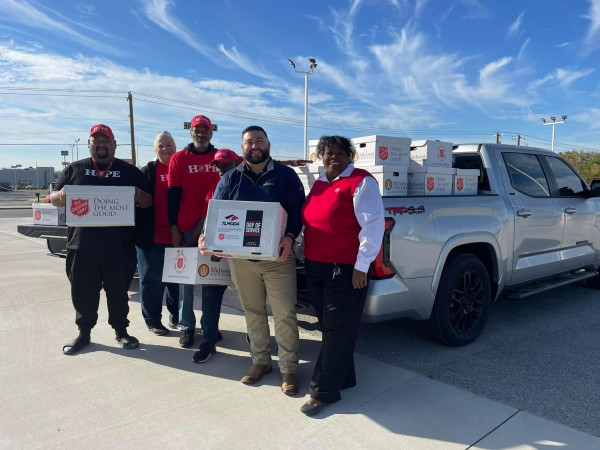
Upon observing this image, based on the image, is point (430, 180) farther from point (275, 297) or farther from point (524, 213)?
point (275, 297)

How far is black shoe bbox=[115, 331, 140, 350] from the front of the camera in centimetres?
405

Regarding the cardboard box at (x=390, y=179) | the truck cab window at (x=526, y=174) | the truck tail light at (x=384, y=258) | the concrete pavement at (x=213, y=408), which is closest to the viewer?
the concrete pavement at (x=213, y=408)

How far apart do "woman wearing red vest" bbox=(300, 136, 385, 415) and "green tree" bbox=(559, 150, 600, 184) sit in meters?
54.7

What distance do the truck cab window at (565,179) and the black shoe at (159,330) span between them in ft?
14.8

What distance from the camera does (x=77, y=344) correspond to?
13.0ft

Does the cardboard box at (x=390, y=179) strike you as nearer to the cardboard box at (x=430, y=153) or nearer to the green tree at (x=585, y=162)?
the cardboard box at (x=430, y=153)

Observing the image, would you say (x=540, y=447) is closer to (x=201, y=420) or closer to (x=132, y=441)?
(x=201, y=420)

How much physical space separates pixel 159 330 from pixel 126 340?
0.40 m

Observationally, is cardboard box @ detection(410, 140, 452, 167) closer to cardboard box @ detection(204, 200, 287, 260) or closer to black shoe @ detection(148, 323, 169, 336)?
cardboard box @ detection(204, 200, 287, 260)

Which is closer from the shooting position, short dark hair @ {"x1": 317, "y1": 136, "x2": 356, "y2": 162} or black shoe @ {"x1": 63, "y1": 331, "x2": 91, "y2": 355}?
short dark hair @ {"x1": 317, "y1": 136, "x2": 356, "y2": 162}

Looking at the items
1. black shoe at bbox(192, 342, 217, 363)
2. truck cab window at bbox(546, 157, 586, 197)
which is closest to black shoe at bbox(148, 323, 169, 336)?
black shoe at bbox(192, 342, 217, 363)

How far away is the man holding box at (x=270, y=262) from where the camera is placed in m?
3.22

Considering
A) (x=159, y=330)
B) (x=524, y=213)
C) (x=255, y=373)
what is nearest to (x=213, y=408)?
(x=255, y=373)

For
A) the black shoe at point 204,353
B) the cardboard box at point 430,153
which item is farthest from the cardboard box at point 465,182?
the black shoe at point 204,353
